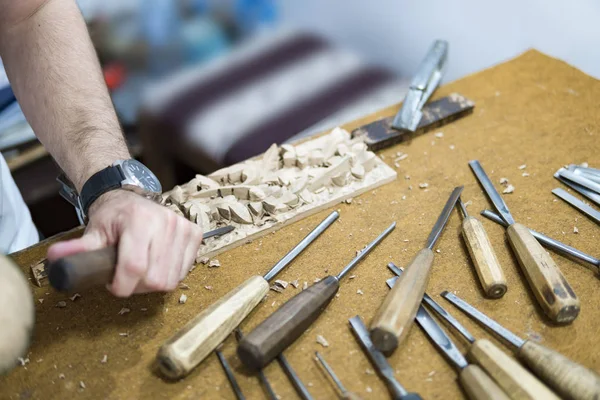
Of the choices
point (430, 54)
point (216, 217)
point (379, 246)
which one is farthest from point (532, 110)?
point (216, 217)

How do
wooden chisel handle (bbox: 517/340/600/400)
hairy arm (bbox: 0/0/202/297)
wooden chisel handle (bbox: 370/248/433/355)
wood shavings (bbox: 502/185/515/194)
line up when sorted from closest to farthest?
wooden chisel handle (bbox: 517/340/600/400)
wooden chisel handle (bbox: 370/248/433/355)
hairy arm (bbox: 0/0/202/297)
wood shavings (bbox: 502/185/515/194)

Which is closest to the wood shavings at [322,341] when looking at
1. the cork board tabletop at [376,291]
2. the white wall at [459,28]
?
the cork board tabletop at [376,291]

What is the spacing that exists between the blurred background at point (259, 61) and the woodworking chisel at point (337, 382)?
1230 millimetres

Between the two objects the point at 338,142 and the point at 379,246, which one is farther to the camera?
the point at 338,142

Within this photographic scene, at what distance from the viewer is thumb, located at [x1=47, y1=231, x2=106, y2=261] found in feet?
3.11

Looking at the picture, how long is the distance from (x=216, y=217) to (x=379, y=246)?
414 millimetres

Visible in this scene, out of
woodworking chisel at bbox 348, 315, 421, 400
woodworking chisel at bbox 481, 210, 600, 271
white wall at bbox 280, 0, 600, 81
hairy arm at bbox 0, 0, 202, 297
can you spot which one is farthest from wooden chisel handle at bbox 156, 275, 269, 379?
white wall at bbox 280, 0, 600, 81

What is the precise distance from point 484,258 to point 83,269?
82 cm

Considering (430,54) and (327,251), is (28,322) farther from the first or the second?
(430,54)

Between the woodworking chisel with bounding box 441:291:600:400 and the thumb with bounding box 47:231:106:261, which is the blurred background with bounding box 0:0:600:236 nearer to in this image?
the thumb with bounding box 47:231:106:261

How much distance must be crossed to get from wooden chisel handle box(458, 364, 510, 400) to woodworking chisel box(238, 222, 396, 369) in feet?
0.98

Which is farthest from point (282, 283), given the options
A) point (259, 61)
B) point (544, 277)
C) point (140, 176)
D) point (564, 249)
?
point (259, 61)

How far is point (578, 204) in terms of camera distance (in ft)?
4.51

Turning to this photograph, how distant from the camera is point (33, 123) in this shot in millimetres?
1433
